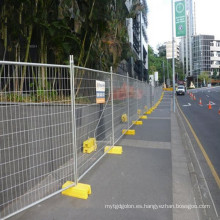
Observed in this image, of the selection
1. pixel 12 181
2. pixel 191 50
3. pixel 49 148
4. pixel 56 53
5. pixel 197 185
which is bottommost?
pixel 197 185

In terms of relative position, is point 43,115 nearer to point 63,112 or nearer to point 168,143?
point 63,112

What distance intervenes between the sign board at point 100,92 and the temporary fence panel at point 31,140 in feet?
3.18

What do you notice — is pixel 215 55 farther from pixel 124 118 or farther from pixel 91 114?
pixel 91 114

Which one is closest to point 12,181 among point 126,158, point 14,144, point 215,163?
point 14,144

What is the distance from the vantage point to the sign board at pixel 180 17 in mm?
14516

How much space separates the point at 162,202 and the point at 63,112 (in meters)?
2.00

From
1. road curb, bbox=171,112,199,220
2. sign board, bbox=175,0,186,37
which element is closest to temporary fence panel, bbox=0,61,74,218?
road curb, bbox=171,112,199,220

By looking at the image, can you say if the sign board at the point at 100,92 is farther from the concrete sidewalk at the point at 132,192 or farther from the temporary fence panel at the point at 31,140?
the concrete sidewalk at the point at 132,192

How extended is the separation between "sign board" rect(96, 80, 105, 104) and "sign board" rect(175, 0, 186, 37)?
11498 mm

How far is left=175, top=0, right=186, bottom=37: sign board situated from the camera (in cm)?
1452

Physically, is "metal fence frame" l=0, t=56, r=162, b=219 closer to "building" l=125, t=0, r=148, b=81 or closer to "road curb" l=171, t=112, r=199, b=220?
"road curb" l=171, t=112, r=199, b=220

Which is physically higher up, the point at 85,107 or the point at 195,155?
the point at 85,107

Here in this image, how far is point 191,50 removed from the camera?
372ft

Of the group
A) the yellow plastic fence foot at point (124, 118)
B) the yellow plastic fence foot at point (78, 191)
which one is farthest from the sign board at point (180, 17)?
the yellow plastic fence foot at point (78, 191)
